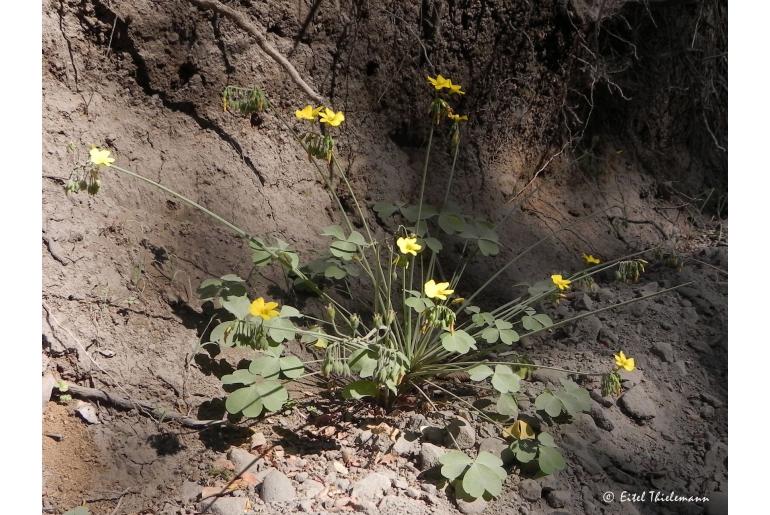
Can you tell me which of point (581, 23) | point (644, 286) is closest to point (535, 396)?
point (644, 286)

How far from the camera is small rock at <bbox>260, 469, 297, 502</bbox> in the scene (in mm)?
1976

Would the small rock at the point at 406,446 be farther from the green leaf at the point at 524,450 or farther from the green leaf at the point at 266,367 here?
the green leaf at the point at 266,367

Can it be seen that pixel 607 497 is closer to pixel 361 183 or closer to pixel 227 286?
pixel 227 286

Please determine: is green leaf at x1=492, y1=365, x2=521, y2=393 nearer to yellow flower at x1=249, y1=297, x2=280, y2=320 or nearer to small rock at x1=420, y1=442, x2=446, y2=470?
small rock at x1=420, y1=442, x2=446, y2=470

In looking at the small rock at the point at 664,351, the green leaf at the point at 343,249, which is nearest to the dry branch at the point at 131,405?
the green leaf at the point at 343,249

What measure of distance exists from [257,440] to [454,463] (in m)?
0.67

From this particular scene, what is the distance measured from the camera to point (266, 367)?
218cm

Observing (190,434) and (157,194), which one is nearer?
(190,434)

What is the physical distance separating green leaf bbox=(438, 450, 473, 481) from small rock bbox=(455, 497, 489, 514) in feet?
0.26

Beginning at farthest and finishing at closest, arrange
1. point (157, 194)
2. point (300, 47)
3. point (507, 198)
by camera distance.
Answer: point (507, 198)
point (300, 47)
point (157, 194)

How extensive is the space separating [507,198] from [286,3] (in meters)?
1.53

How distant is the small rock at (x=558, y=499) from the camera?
2.07 metres

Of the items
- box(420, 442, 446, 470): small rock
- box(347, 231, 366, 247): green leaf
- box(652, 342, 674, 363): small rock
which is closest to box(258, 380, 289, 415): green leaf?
box(420, 442, 446, 470): small rock

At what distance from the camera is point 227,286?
2406 mm
